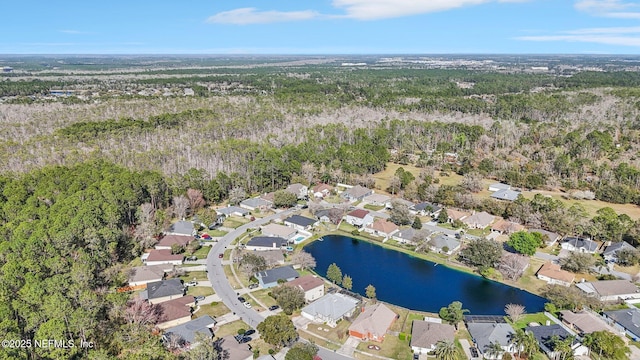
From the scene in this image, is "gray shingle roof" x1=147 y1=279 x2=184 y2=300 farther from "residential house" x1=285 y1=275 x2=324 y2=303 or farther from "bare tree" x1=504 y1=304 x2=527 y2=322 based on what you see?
"bare tree" x1=504 y1=304 x2=527 y2=322

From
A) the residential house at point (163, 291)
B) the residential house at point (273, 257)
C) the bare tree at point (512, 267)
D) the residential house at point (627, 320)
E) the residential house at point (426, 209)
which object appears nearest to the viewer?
the residential house at point (627, 320)

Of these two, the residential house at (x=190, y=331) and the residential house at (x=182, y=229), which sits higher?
the residential house at (x=182, y=229)

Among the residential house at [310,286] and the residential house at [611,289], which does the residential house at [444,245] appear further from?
the residential house at [310,286]

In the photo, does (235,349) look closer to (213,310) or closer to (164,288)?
(213,310)

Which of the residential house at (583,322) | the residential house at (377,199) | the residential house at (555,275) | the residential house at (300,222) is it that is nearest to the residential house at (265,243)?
the residential house at (300,222)

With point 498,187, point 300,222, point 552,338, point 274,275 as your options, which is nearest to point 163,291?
point 274,275

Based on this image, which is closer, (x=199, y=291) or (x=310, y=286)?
(x=310, y=286)

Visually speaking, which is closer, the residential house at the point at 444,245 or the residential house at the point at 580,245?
the residential house at the point at 580,245
